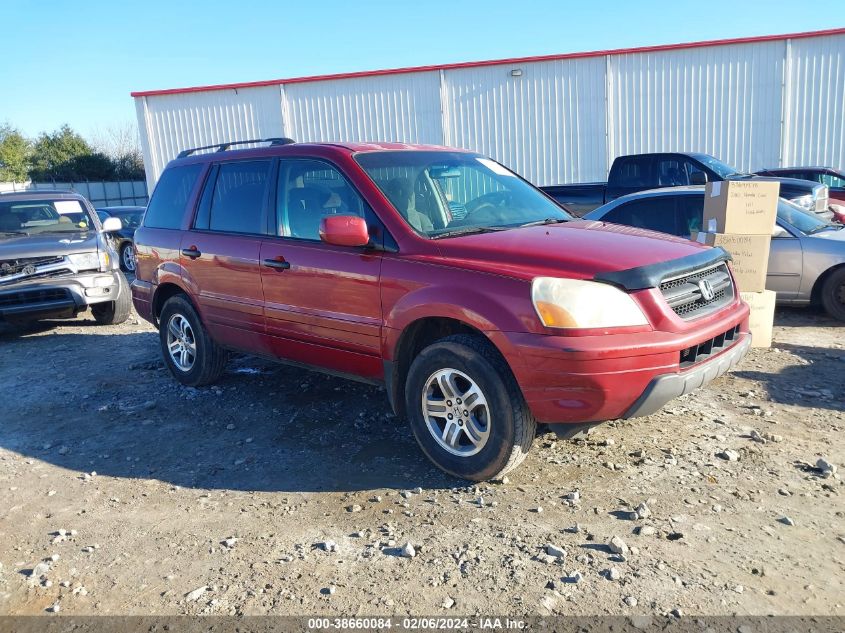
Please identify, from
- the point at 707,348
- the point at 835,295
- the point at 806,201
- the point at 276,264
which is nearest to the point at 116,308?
the point at 276,264

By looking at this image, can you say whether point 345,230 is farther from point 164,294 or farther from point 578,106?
point 578,106

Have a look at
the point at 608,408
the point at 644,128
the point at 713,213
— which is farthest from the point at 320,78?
the point at 608,408

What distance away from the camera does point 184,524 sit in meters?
3.68

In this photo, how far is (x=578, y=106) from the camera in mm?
19672

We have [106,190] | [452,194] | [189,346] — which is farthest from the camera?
[106,190]

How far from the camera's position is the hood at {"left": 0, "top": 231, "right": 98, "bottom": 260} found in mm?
8016

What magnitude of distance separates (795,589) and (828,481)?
3.83ft

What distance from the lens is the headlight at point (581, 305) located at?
135 inches

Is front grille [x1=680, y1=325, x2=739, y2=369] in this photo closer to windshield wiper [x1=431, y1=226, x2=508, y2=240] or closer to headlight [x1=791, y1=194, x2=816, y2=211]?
windshield wiper [x1=431, y1=226, x2=508, y2=240]

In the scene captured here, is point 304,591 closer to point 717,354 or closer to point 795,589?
point 795,589

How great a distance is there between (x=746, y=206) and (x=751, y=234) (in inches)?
10.1

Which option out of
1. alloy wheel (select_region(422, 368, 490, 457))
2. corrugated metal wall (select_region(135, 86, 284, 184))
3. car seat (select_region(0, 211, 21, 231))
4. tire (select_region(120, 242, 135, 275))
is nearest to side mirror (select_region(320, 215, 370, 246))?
alloy wheel (select_region(422, 368, 490, 457))

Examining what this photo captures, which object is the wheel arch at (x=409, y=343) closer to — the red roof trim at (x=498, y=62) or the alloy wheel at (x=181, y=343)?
the alloy wheel at (x=181, y=343)

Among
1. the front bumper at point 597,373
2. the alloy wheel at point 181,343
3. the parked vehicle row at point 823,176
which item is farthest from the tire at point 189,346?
the parked vehicle row at point 823,176
